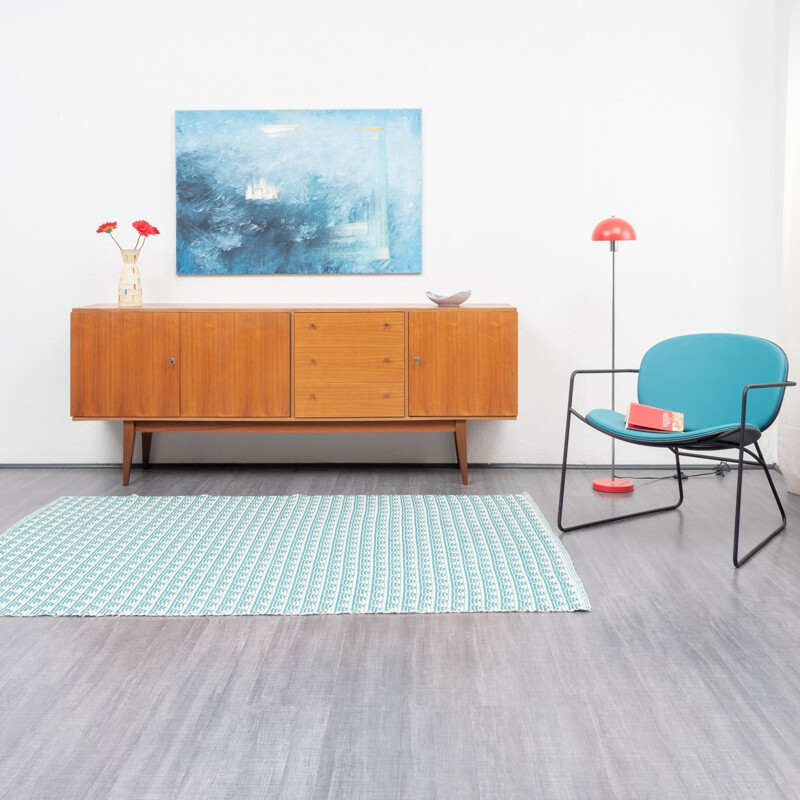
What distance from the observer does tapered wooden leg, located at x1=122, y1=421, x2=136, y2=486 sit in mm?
4289

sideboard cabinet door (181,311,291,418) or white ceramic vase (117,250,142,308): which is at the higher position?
white ceramic vase (117,250,142,308)

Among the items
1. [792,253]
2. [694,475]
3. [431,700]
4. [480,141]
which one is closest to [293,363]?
[480,141]

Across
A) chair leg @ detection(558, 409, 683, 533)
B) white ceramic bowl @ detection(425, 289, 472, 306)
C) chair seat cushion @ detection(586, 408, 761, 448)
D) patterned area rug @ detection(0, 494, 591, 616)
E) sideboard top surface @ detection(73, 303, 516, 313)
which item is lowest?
patterned area rug @ detection(0, 494, 591, 616)

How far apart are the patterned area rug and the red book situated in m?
0.54

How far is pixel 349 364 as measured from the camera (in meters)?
4.27

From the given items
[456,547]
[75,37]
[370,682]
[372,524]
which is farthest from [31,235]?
[370,682]

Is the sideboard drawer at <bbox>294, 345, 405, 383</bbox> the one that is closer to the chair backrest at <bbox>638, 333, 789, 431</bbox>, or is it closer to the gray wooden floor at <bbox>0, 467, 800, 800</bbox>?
the chair backrest at <bbox>638, 333, 789, 431</bbox>

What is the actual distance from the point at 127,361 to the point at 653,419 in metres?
2.44

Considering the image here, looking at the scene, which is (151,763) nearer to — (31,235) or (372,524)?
(372,524)

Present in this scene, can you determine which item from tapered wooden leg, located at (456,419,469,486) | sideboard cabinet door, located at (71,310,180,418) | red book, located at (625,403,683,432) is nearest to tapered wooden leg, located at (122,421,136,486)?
sideboard cabinet door, located at (71,310,180,418)

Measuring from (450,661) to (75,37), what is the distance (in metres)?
3.90

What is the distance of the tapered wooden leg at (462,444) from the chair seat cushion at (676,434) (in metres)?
0.90

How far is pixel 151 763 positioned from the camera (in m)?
1.71

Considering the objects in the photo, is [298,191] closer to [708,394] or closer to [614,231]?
[614,231]
